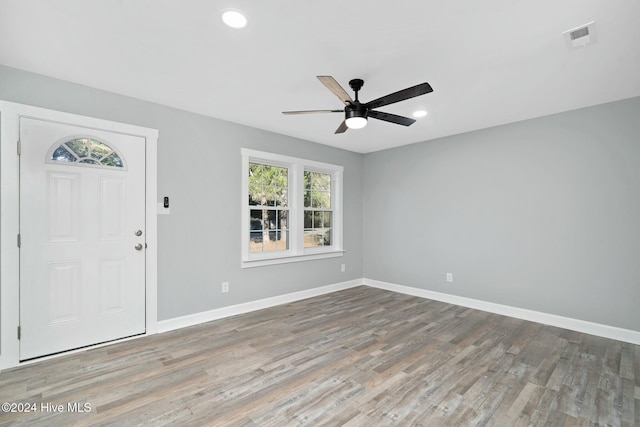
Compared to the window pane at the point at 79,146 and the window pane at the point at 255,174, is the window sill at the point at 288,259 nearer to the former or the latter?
the window pane at the point at 255,174

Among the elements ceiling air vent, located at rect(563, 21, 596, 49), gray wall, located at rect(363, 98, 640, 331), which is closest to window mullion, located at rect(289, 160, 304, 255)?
gray wall, located at rect(363, 98, 640, 331)

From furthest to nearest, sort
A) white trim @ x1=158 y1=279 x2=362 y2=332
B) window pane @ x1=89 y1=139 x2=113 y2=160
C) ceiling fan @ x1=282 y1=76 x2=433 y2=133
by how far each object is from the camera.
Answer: white trim @ x1=158 y1=279 x2=362 y2=332 < window pane @ x1=89 y1=139 x2=113 y2=160 < ceiling fan @ x1=282 y1=76 x2=433 y2=133

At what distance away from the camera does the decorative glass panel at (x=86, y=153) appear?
282 cm

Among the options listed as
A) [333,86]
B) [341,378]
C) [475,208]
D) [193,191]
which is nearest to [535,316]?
[475,208]

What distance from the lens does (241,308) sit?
13.2ft

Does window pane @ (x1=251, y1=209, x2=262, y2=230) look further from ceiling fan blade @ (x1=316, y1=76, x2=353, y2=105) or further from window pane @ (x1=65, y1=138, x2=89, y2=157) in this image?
ceiling fan blade @ (x1=316, y1=76, x2=353, y2=105)

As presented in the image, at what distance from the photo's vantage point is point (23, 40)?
87.3 inches

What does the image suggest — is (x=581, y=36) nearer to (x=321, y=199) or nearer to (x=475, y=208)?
(x=475, y=208)


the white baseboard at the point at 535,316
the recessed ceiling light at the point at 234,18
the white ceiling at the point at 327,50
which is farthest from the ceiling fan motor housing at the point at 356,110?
the white baseboard at the point at 535,316

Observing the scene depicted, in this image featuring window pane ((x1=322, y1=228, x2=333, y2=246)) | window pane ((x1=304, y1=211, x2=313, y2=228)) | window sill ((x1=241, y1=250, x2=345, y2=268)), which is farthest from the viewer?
window pane ((x1=322, y1=228, x2=333, y2=246))

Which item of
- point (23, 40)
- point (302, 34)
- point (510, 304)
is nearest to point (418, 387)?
point (510, 304)

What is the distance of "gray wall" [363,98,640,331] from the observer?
3.26 m

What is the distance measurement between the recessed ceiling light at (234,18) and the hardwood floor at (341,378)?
2586 millimetres

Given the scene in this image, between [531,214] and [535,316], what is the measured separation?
1287mm
